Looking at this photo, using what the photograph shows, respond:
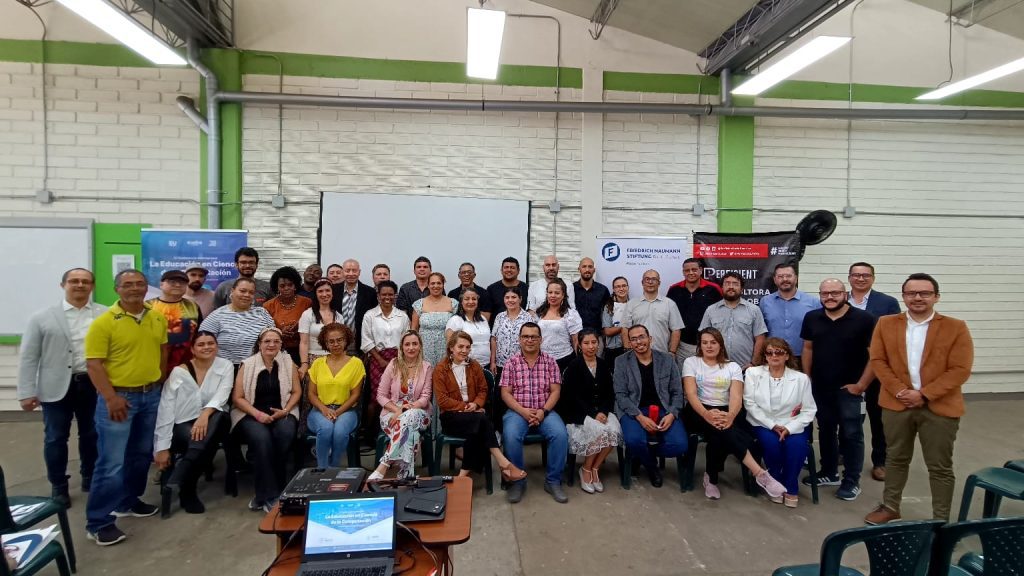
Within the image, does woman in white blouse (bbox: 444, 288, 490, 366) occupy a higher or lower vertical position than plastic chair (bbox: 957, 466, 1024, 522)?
higher

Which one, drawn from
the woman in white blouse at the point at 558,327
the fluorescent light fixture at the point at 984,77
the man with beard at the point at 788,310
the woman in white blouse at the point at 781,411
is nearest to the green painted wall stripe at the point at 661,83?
the fluorescent light fixture at the point at 984,77

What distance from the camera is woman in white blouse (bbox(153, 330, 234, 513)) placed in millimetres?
2889

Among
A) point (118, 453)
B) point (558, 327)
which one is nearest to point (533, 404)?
point (558, 327)

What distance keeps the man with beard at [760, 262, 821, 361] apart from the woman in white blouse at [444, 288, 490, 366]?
7.58 ft

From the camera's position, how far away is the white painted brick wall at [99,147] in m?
4.99

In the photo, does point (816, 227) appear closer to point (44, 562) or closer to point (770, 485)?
point (770, 485)

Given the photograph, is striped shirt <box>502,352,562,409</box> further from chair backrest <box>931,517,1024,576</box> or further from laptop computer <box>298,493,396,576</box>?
chair backrest <box>931,517,1024,576</box>

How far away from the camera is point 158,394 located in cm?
287

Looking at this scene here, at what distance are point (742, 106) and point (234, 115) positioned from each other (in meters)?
5.72

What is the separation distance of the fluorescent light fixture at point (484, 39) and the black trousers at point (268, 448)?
10.0 feet

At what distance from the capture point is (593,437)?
3277 millimetres

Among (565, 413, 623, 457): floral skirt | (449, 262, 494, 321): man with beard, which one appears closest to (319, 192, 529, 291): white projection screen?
(449, 262, 494, 321): man with beard

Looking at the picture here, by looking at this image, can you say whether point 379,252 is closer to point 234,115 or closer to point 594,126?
point 234,115

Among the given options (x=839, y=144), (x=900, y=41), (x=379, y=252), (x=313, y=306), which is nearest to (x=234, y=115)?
(x=379, y=252)
